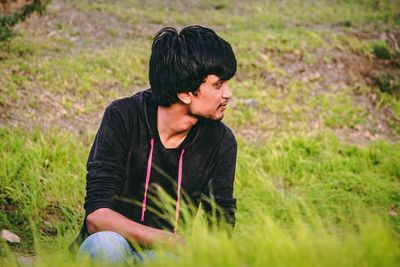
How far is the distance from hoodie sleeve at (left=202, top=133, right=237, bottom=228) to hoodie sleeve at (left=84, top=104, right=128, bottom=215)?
1.68 feet

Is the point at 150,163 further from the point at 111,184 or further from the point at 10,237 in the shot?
the point at 10,237

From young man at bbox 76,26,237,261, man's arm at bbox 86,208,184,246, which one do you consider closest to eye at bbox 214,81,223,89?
young man at bbox 76,26,237,261

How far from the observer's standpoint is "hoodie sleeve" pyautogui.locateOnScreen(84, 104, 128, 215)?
258 centimetres

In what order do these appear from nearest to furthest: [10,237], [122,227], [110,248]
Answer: [110,248]
[122,227]
[10,237]

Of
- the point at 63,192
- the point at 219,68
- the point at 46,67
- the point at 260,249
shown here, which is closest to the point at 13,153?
the point at 63,192

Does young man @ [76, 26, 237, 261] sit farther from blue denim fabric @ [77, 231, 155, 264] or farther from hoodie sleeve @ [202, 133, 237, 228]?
blue denim fabric @ [77, 231, 155, 264]

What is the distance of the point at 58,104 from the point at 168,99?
13.6ft

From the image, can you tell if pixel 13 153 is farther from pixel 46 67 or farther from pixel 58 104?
pixel 46 67

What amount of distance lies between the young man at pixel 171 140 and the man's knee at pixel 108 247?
0.21 m

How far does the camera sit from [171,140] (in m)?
2.93

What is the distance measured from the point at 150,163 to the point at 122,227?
492 millimetres

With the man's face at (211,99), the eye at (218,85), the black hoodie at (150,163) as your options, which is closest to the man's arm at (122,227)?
the black hoodie at (150,163)

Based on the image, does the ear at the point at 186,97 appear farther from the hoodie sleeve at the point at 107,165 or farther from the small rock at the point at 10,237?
the small rock at the point at 10,237

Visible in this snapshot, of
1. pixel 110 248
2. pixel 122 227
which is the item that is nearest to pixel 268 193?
pixel 122 227
